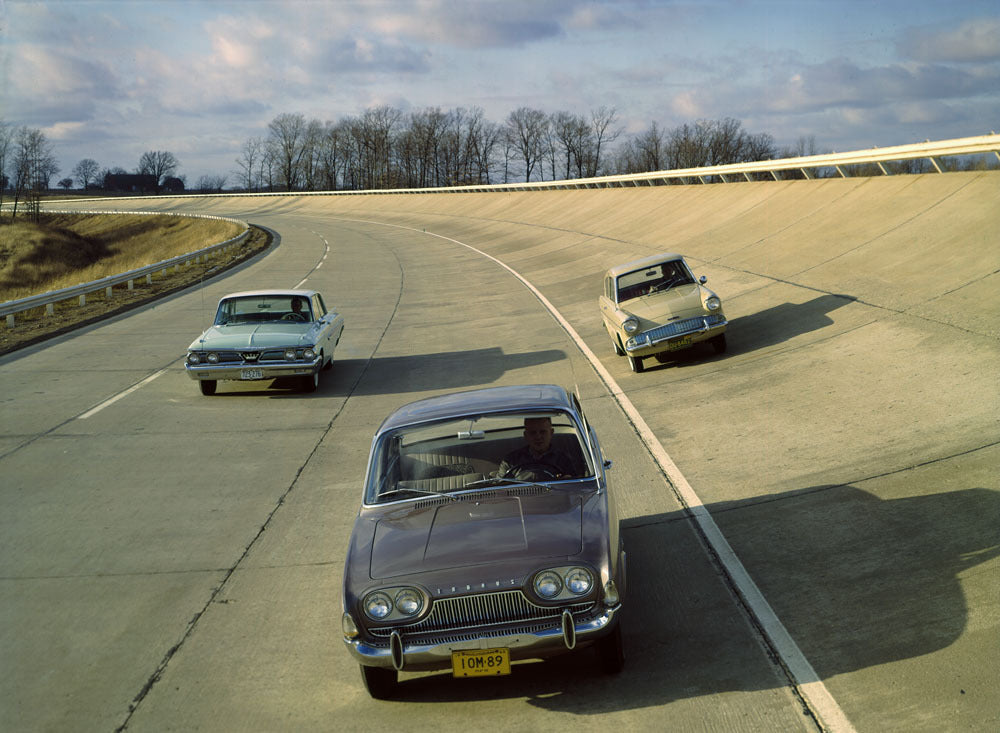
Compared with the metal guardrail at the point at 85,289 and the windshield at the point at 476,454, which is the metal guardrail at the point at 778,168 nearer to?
the metal guardrail at the point at 85,289

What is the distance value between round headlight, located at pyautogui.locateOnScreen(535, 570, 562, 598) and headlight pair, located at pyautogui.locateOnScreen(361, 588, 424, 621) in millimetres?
602

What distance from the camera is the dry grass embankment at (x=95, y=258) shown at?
2480 centimetres

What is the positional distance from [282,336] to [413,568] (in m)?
10.1

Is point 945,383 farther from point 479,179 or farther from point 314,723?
point 479,179

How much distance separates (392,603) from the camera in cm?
519

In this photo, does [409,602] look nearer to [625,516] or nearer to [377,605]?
[377,605]

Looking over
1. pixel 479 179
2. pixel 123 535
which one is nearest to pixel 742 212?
pixel 123 535

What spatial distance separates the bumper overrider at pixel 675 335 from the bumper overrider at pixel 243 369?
493 cm

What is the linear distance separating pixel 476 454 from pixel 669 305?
9.25 m

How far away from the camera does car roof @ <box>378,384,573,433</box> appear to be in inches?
259

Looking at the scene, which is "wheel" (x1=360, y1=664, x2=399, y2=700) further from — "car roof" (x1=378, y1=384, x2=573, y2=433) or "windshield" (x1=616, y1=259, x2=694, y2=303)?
"windshield" (x1=616, y1=259, x2=694, y2=303)

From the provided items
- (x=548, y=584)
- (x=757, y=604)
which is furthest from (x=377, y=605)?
(x=757, y=604)

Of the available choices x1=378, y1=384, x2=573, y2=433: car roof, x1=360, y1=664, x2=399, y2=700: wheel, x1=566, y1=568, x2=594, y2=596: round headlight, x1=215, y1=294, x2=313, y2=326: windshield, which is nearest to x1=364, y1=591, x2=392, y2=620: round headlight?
x1=360, y1=664, x2=399, y2=700: wheel

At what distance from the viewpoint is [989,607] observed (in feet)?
19.0
